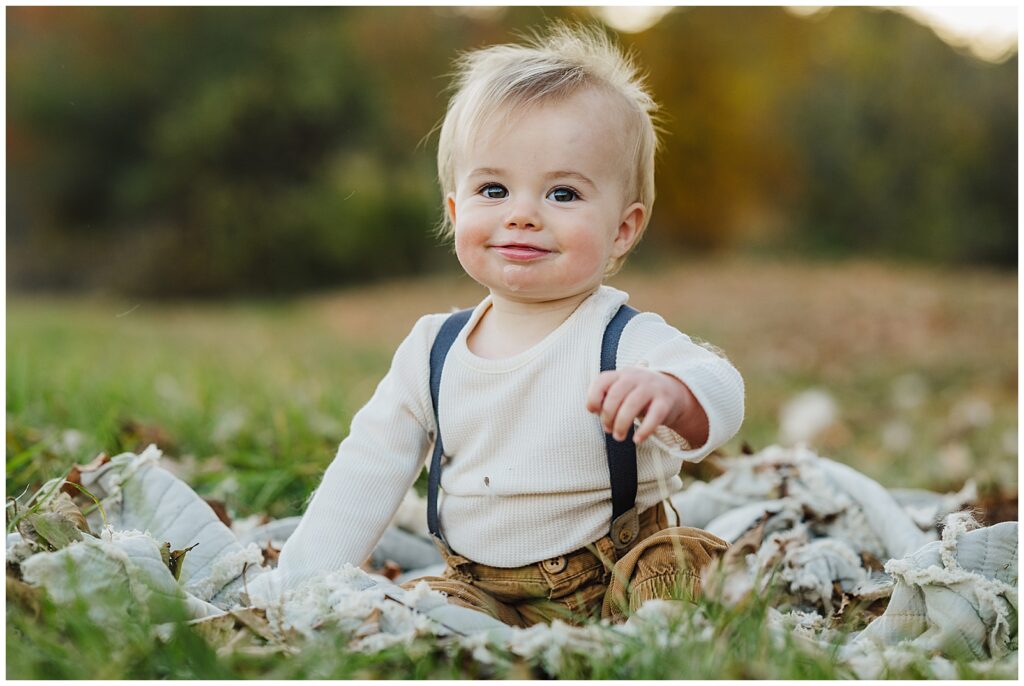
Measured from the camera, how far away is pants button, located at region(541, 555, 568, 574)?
7.00 feet

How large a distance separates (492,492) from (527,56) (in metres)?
0.91

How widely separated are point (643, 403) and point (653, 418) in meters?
0.03

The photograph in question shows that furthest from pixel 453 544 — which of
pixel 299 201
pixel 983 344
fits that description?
pixel 299 201

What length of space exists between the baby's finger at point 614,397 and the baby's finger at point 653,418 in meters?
0.05

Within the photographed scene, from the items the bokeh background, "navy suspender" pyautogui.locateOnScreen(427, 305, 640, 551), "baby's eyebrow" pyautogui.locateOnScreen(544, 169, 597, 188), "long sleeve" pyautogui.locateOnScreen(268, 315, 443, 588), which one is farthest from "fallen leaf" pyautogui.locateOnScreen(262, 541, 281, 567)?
the bokeh background

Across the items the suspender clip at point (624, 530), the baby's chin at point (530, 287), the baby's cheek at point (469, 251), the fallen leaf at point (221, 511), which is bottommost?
the fallen leaf at point (221, 511)

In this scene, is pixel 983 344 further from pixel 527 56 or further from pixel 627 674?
pixel 627 674

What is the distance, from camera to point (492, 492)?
2150 millimetres

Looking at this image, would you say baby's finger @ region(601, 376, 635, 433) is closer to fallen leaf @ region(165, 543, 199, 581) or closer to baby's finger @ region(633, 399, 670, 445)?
baby's finger @ region(633, 399, 670, 445)

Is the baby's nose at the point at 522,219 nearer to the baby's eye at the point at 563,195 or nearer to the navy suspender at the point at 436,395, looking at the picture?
the baby's eye at the point at 563,195

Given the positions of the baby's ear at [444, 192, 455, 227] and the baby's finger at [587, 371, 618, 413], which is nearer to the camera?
the baby's finger at [587, 371, 618, 413]

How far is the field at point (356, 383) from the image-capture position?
5.41 ft

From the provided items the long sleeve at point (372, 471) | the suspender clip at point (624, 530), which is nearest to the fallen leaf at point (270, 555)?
the long sleeve at point (372, 471)

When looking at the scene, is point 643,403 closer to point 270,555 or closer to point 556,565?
point 556,565
